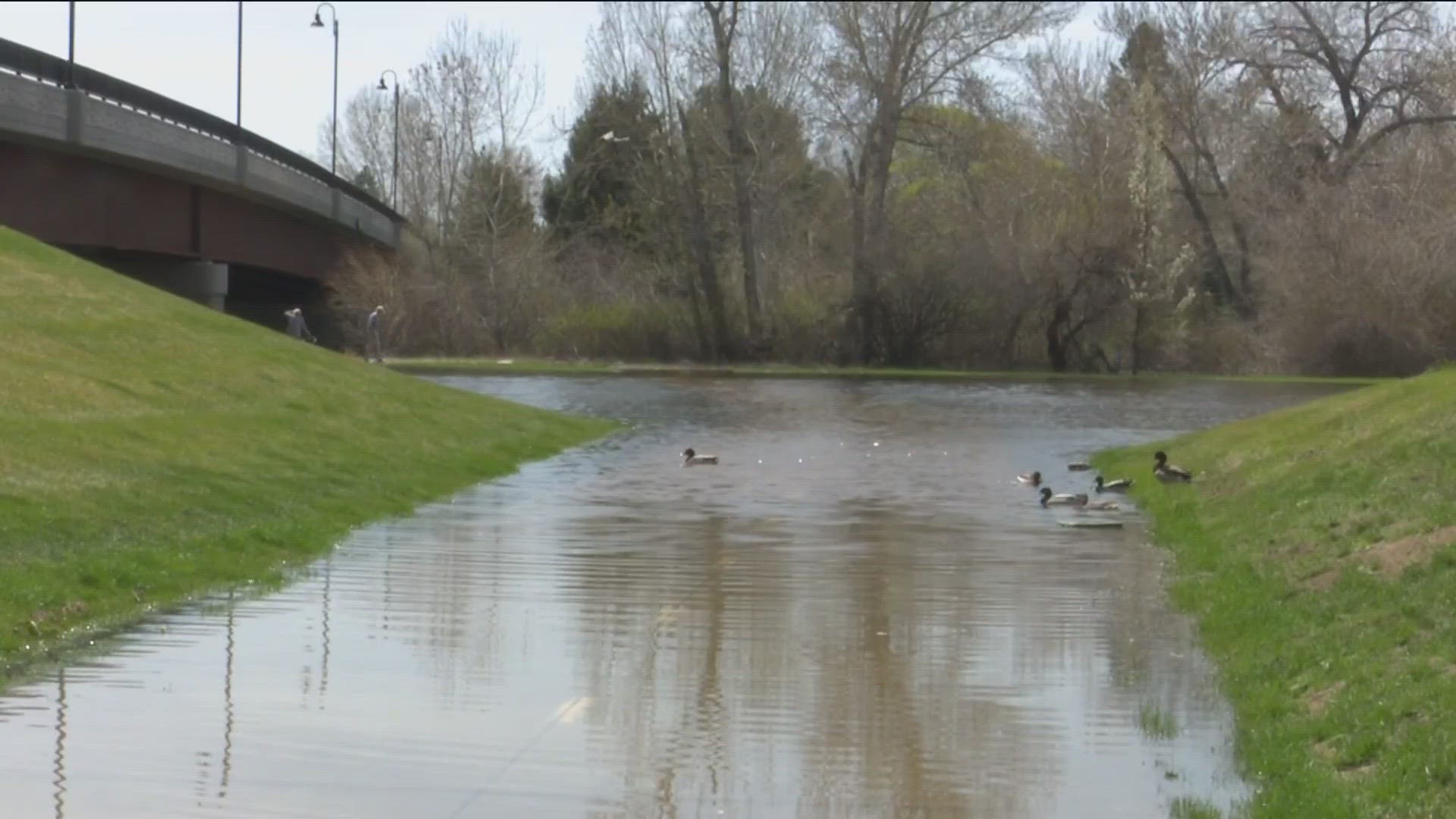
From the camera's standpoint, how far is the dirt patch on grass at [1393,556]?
14375 millimetres

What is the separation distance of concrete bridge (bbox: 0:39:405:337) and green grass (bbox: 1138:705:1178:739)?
96.6 feet

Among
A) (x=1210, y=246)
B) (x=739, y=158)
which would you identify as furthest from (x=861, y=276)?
(x=1210, y=246)

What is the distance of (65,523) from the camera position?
16.9 meters

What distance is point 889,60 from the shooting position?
69688 mm

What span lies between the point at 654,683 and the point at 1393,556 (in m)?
5.40

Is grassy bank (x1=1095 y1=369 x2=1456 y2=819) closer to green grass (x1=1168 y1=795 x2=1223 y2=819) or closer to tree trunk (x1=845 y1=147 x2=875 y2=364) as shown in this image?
green grass (x1=1168 y1=795 x2=1223 y2=819)

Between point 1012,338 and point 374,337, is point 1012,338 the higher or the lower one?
the higher one

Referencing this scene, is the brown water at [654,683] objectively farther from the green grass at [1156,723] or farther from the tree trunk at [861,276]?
the tree trunk at [861,276]

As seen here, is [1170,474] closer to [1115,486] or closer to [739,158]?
[1115,486]

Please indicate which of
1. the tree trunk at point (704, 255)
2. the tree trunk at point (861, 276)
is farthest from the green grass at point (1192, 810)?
the tree trunk at point (704, 255)

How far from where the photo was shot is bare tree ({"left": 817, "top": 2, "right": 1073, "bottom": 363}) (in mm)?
69188

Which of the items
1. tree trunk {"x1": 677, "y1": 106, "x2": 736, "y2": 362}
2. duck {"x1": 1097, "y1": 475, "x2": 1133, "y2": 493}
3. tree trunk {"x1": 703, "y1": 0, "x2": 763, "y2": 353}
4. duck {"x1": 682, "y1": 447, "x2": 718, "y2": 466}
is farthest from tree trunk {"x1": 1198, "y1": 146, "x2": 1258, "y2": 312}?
duck {"x1": 1097, "y1": 475, "x2": 1133, "y2": 493}

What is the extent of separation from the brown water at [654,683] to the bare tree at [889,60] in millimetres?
46628

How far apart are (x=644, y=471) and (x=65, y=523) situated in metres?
14.5
